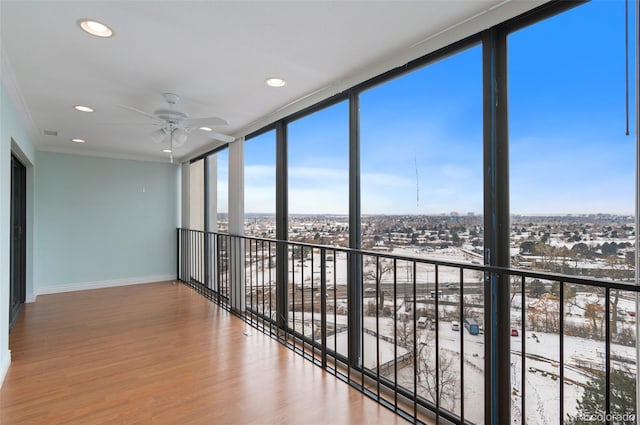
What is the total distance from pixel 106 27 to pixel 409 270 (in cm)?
244

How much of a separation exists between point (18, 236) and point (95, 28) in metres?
3.81

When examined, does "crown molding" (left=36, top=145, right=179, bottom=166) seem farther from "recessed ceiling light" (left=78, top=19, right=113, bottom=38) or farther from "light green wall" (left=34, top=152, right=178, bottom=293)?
"recessed ceiling light" (left=78, top=19, right=113, bottom=38)

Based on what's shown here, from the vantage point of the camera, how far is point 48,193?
17.0 ft

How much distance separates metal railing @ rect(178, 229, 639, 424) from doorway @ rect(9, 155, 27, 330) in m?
2.99

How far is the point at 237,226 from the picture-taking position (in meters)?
4.27

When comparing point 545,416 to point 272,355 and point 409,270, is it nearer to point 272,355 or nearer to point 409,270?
point 409,270

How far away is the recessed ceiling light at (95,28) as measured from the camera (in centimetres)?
185

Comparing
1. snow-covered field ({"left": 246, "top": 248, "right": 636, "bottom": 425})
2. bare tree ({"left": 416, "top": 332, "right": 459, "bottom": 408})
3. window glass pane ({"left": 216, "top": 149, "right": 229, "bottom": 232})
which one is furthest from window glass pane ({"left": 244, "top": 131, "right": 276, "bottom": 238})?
bare tree ({"left": 416, "top": 332, "right": 459, "bottom": 408})

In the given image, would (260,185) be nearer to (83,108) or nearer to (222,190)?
(222,190)

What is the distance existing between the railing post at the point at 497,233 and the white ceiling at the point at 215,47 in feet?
0.91

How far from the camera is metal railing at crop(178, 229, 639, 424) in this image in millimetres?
1472

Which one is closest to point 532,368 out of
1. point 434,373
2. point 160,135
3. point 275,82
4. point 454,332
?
point 454,332

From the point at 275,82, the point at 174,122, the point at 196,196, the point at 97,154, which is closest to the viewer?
the point at 275,82

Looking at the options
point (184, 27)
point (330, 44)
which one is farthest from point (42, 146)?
point (330, 44)
